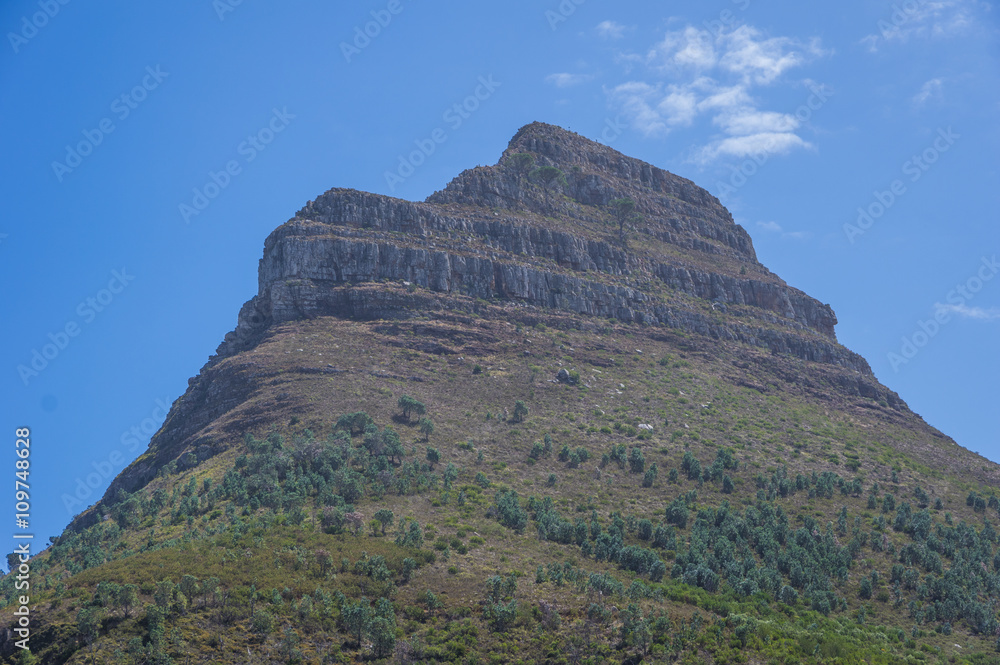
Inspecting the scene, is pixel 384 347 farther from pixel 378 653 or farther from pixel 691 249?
pixel 691 249

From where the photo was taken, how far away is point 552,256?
398ft

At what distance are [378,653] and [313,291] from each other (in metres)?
60.8

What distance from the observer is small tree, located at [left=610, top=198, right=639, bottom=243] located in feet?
451

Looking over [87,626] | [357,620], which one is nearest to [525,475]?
[357,620]

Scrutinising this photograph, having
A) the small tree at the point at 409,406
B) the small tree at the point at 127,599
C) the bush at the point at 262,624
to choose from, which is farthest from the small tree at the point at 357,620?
the small tree at the point at 409,406

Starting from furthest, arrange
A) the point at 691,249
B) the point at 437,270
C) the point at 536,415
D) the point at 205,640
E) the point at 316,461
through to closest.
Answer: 1. the point at 691,249
2. the point at 437,270
3. the point at 536,415
4. the point at 316,461
5. the point at 205,640

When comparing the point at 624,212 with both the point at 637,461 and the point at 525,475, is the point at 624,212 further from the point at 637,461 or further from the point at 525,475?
the point at 525,475

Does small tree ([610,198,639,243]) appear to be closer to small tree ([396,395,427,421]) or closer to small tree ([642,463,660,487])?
small tree ([396,395,427,421])

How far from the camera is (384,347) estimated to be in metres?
99.3

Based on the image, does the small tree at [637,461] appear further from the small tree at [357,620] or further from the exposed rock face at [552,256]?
the small tree at [357,620]

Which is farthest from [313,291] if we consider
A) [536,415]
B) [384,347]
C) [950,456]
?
[950,456]

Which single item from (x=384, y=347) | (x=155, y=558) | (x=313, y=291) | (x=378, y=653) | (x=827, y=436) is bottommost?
(x=378, y=653)

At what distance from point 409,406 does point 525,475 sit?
576 inches

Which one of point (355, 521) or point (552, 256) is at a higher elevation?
point (552, 256)
